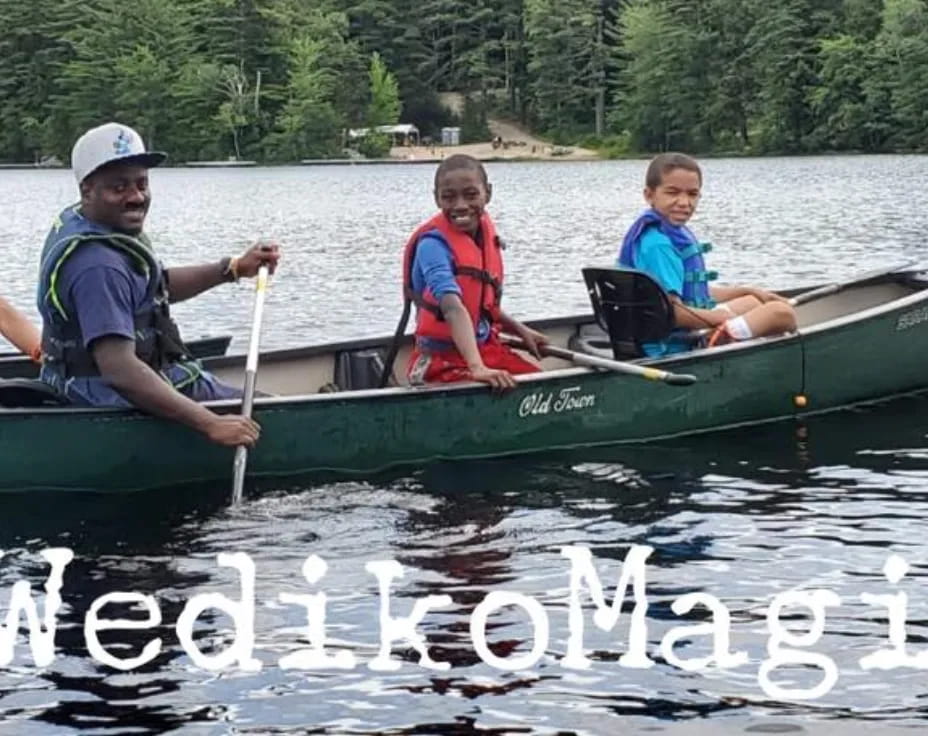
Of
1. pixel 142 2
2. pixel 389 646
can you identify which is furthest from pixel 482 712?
pixel 142 2

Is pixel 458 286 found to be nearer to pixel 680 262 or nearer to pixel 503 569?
pixel 680 262

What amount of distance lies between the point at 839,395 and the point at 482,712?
5.33 metres

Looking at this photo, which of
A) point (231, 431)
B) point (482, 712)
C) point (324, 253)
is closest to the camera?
point (482, 712)

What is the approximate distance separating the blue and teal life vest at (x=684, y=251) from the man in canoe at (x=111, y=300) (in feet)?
9.03

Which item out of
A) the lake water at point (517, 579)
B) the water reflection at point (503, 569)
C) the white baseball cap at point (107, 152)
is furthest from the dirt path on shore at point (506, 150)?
the white baseball cap at point (107, 152)

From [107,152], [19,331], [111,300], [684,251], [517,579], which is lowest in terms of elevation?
[517,579]

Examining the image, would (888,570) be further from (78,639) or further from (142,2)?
(142,2)

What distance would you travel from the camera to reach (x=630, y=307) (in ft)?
32.0

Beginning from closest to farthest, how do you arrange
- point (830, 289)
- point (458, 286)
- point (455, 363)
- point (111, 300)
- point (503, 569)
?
point (503, 569) → point (111, 300) → point (458, 286) → point (455, 363) → point (830, 289)

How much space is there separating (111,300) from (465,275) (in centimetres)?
214

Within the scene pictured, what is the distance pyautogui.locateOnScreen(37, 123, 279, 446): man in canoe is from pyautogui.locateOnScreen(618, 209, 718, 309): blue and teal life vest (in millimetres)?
2754

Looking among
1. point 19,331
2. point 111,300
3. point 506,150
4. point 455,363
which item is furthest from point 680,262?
point 506,150

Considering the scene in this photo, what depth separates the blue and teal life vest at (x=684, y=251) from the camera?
9.68m

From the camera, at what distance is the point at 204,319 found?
19.0 m
